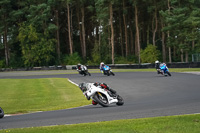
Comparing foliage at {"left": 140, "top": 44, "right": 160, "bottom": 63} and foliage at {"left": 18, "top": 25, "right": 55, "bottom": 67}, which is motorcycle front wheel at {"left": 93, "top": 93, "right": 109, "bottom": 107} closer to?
foliage at {"left": 140, "top": 44, "right": 160, "bottom": 63}

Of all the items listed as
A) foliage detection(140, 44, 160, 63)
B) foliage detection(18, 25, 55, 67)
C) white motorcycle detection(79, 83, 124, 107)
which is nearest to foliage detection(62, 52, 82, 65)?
foliage detection(18, 25, 55, 67)

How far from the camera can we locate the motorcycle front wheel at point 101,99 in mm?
13656

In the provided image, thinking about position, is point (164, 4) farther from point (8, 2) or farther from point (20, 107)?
point (20, 107)

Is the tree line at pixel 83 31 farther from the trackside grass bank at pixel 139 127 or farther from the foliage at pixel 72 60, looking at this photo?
the trackside grass bank at pixel 139 127

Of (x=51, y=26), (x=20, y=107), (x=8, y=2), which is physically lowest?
(x=20, y=107)

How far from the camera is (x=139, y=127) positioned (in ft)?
26.6

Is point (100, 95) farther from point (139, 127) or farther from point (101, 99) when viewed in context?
point (139, 127)

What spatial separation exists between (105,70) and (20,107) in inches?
792

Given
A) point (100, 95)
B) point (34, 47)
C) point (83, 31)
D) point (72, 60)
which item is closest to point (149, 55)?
point (72, 60)

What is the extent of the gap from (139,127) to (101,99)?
580 centimetres

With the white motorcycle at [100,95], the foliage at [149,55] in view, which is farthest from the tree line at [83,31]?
the white motorcycle at [100,95]

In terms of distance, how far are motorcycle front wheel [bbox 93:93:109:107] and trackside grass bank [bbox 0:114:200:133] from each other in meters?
4.52

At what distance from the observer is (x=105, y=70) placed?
119ft

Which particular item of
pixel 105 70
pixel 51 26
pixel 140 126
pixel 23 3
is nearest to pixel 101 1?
pixel 51 26
